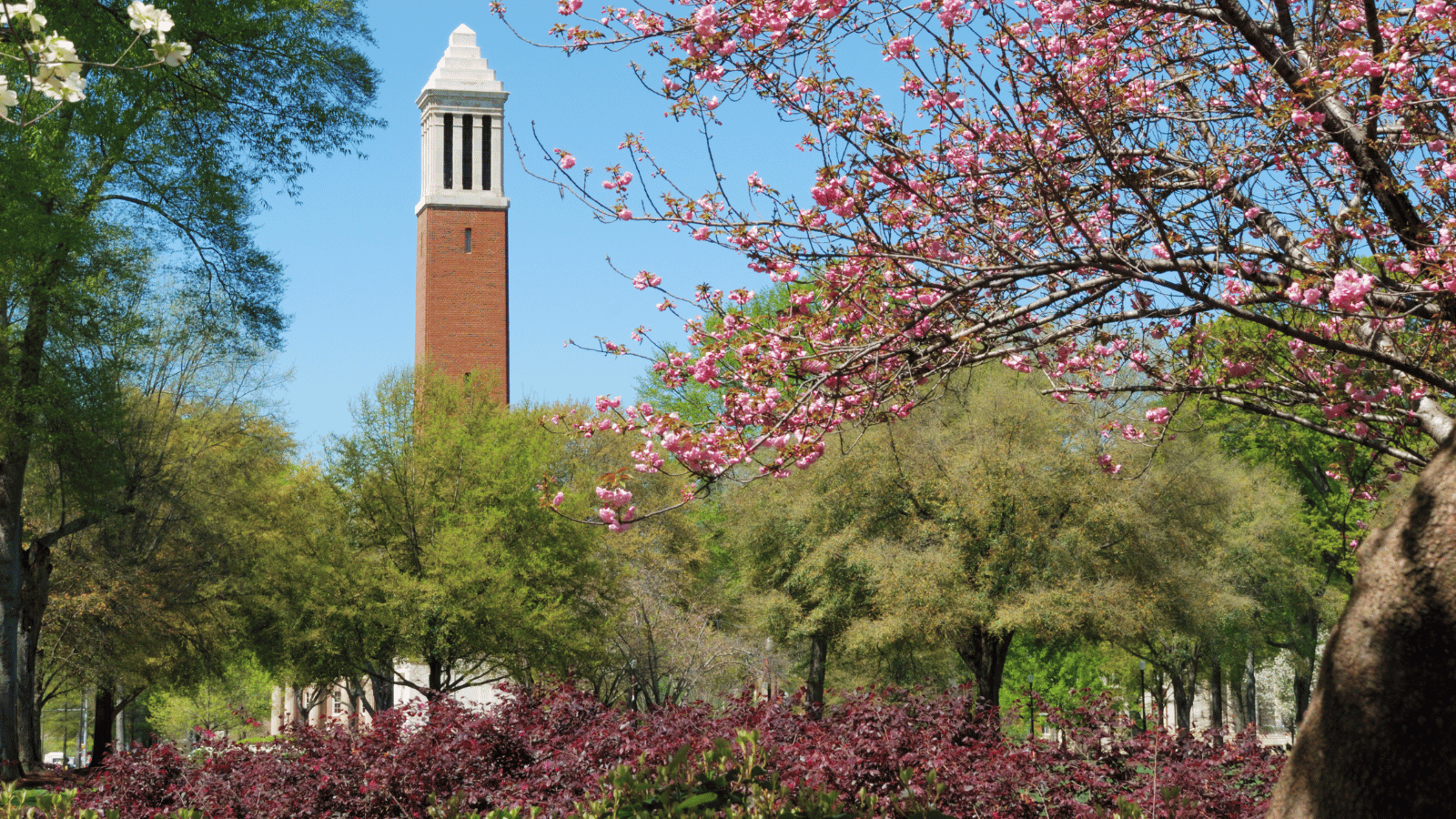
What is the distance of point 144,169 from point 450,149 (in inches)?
1162

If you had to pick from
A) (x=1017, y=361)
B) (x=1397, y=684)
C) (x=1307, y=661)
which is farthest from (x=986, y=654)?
(x=1397, y=684)

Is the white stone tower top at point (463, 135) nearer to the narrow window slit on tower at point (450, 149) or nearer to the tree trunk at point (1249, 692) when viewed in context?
the narrow window slit on tower at point (450, 149)

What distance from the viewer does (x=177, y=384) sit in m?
26.5

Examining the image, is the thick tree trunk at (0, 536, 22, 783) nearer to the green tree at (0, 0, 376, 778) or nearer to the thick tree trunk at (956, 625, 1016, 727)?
the green tree at (0, 0, 376, 778)

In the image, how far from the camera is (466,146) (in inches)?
1813

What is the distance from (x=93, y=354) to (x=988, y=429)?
16.7 metres

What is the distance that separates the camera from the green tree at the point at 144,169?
1344 cm

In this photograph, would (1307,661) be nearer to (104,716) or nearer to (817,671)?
(817,671)

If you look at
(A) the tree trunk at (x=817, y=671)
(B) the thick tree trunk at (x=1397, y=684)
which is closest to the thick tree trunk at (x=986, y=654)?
(A) the tree trunk at (x=817, y=671)

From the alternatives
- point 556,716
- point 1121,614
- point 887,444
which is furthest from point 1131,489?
point 556,716

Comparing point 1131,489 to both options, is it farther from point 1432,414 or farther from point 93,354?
point 93,354

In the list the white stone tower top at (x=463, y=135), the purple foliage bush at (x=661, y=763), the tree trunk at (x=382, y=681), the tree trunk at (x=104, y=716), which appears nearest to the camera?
the purple foliage bush at (x=661, y=763)

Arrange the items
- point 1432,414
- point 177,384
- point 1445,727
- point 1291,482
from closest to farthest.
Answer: point 1445,727
point 1432,414
point 177,384
point 1291,482

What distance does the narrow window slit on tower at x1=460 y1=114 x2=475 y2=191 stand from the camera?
150ft
